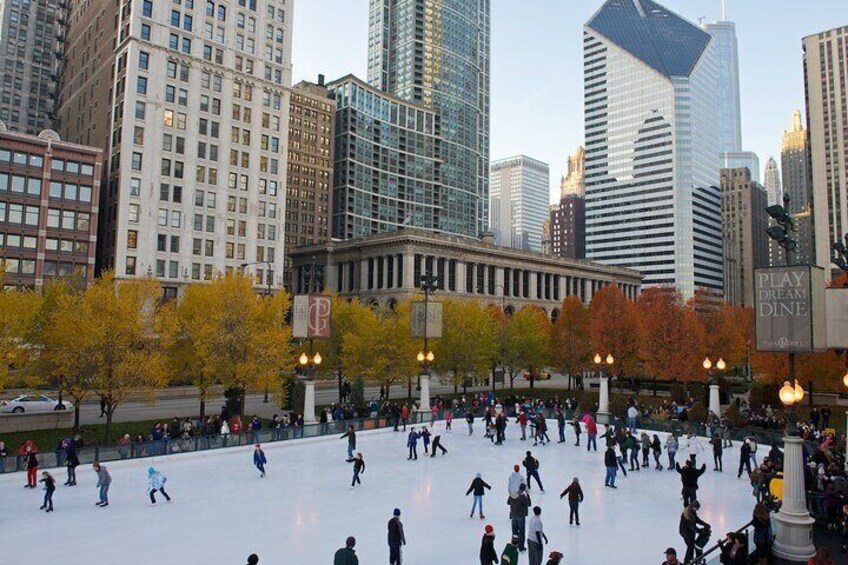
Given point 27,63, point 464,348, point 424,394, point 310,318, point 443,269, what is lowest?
point 424,394

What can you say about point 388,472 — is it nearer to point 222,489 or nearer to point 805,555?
point 222,489

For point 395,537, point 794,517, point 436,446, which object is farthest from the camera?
point 436,446

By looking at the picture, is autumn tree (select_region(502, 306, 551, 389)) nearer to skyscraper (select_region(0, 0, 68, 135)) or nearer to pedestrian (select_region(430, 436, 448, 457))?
pedestrian (select_region(430, 436, 448, 457))

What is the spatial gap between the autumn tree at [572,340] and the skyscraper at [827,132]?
123323mm

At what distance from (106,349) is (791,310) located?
33445 millimetres

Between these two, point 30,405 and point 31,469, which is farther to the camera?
point 30,405

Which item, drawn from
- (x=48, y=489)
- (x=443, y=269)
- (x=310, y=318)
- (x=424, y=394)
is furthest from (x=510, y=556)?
(x=443, y=269)

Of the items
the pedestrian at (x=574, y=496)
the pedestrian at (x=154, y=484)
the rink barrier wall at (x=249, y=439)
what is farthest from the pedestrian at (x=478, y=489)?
the rink barrier wall at (x=249, y=439)

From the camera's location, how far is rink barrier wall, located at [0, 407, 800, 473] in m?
24.4

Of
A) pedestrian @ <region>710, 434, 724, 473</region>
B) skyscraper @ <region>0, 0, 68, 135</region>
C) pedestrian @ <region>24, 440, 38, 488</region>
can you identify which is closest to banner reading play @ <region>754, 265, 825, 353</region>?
pedestrian @ <region>710, 434, 724, 473</region>

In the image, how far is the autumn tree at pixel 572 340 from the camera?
66750mm

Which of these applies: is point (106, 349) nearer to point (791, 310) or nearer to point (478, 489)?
point (478, 489)

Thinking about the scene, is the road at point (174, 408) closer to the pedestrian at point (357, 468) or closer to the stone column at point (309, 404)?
the stone column at point (309, 404)

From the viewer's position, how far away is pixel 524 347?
6512 cm
